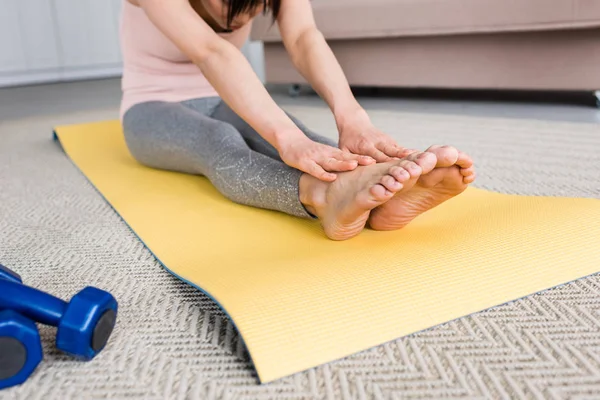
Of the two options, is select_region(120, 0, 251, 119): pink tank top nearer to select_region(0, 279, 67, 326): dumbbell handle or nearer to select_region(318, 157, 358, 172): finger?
select_region(318, 157, 358, 172): finger

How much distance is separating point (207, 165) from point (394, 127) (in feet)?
2.98

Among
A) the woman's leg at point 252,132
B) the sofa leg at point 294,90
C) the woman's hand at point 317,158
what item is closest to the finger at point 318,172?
the woman's hand at point 317,158

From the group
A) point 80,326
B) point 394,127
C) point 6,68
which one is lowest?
point 6,68

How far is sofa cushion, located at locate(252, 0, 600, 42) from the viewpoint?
1763 millimetres

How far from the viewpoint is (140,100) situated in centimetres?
132

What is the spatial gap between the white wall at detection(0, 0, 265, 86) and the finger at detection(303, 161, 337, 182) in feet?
10.7

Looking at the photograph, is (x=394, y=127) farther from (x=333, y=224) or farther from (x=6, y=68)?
(x=6, y=68)

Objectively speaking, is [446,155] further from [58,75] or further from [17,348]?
[58,75]

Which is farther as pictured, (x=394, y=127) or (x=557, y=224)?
(x=394, y=127)

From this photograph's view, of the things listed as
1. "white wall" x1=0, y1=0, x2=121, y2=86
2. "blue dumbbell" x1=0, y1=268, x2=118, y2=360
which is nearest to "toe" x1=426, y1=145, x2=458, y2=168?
"blue dumbbell" x1=0, y1=268, x2=118, y2=360

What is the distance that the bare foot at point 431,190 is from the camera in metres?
0.69

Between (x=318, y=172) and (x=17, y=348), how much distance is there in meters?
0.43

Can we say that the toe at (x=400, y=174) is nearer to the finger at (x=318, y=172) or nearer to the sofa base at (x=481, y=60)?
the finger at (x=318, y=172)

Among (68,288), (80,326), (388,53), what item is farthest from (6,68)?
(80,326)
